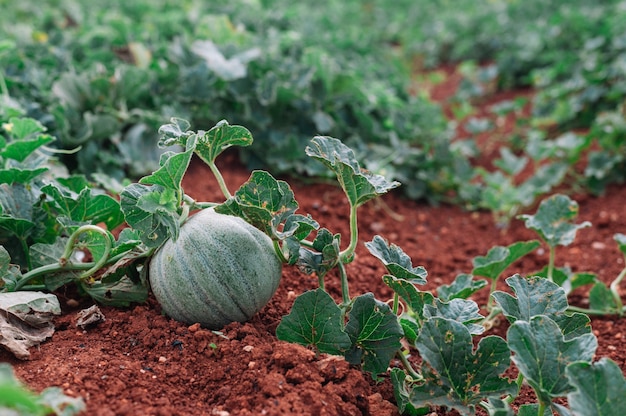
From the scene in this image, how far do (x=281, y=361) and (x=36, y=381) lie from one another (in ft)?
2.08

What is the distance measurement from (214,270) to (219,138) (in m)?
0.38

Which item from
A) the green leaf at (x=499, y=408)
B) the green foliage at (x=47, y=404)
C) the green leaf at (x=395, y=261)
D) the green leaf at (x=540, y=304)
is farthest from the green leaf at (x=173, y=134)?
the green leaf at (x=499, y=408)

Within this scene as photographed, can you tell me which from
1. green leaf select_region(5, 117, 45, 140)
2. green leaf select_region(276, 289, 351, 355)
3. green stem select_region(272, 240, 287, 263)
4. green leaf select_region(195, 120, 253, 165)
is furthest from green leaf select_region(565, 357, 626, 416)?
green leaf select_region(5, 117, 45, 140)

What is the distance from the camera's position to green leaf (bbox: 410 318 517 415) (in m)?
1.71

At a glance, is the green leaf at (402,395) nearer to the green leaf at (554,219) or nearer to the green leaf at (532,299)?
the green leaf at (532,299)

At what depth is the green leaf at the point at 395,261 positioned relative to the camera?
186 cm

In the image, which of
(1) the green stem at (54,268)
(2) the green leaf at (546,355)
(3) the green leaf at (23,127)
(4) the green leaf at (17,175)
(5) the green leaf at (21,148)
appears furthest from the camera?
(3) the green leaf at (23,127)

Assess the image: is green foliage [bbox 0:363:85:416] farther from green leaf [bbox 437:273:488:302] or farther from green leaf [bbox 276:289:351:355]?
green leaf [bbox 437:273:488:302]

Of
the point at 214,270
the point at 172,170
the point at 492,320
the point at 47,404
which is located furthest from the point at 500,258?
the point at 47,404

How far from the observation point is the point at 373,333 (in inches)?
74.9

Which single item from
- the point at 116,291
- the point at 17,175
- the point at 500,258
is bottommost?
the point at 116,291

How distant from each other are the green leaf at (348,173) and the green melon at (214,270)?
0.31 metres

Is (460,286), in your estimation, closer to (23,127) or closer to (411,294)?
(411,294)

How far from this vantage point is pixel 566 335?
185cm
